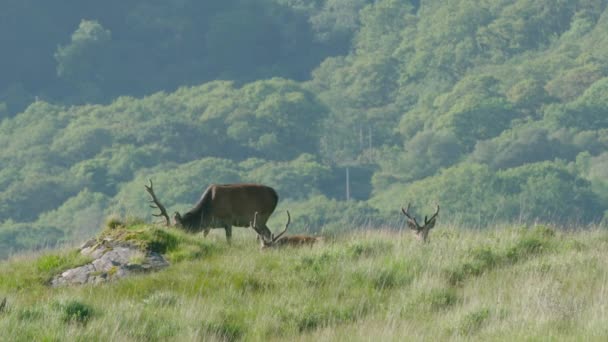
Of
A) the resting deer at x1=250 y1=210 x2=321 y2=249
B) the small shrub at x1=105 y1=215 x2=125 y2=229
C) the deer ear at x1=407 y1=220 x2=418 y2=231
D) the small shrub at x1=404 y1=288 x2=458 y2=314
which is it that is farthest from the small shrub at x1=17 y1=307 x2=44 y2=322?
the deer ear at x1=407 y1=220 x2=418 y2=231

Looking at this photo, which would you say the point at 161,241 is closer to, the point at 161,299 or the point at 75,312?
the point at 161,299

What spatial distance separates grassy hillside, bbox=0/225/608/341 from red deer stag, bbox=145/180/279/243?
1363 millimetres

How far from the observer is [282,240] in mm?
19312

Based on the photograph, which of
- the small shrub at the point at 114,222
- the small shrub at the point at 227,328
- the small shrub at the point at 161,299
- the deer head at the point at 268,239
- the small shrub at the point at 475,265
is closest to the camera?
the small shrub at the point at 227,328

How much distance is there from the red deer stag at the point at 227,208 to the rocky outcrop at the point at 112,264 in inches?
119

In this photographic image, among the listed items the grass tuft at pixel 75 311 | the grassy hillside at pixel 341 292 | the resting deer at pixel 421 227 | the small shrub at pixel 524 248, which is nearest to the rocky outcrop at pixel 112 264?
the grassy hillside at pixel 341 292

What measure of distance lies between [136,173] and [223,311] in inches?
7064

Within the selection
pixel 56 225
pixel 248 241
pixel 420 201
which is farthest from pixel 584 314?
pixel 56 225

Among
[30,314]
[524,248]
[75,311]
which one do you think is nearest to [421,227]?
[524,248]

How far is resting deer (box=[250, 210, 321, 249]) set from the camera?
18.8m

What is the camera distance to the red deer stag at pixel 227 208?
20547 millimetres

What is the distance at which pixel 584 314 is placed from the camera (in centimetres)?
1396

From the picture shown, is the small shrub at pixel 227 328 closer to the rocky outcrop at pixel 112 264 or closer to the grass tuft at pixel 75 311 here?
the grass tuft at pixel 75 311

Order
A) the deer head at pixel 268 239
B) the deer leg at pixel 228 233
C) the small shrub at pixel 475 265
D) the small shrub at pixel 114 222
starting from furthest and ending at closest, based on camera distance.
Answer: the deer leg at pixel 228 233
the deer head at pixel 268 239
the small shrub at pixel 114 222
the small shrub at pixel 475 265
